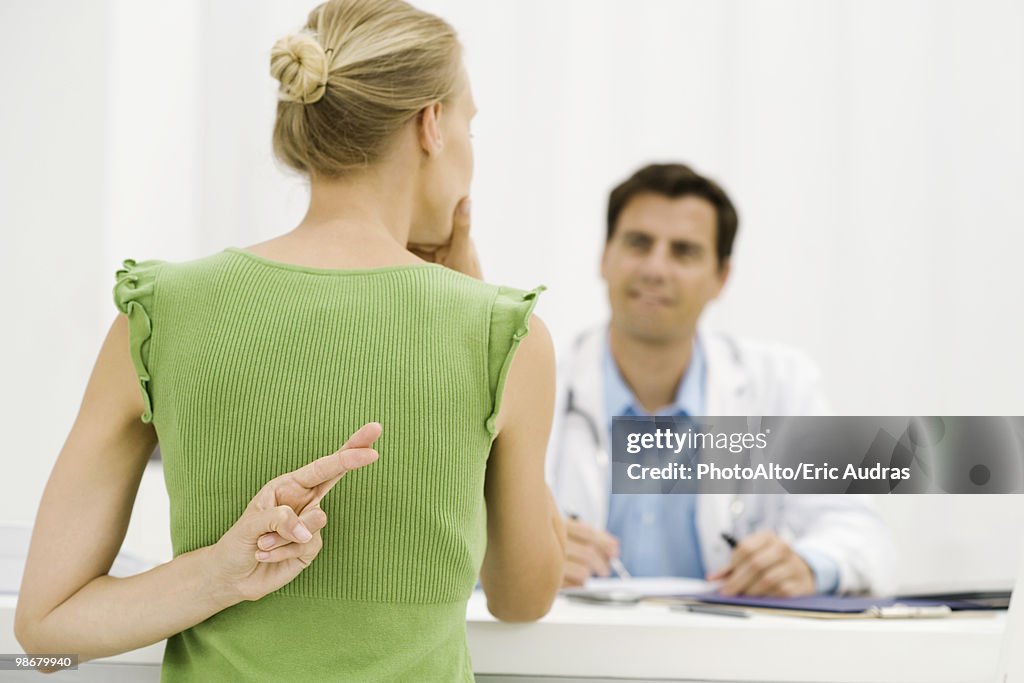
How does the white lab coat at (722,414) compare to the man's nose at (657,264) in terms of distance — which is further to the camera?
the man's nose at (657,264)

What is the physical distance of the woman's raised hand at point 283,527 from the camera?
475 mm

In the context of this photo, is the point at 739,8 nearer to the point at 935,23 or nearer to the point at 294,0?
the point at 935,23

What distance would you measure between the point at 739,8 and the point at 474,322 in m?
1.76

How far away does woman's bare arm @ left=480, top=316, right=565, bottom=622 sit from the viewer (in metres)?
0.60

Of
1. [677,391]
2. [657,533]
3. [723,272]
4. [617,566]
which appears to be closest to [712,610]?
→ [617,566]

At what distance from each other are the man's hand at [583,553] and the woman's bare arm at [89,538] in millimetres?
619

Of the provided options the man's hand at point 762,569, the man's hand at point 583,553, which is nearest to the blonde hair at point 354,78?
the man's hand at point 583,553

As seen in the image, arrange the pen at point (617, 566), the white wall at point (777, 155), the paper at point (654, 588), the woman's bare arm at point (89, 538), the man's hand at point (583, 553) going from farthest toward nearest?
the white wall at point (777, 155), the pen at point (617, 566), the man's hand at point (583, 553), the paper at point (654, 588), the woman's bare arm at point (89, 538)

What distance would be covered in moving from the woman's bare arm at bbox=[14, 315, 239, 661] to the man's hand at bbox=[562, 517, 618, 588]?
62 centimetres

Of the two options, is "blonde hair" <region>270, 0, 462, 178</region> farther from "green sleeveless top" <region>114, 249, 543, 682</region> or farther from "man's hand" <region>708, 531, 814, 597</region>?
"man's hand" <region>708, 531, 814, 597</region>

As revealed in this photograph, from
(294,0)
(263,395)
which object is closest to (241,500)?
(263,395)

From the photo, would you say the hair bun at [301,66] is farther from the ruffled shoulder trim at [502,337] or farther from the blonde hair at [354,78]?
the ruffled shoulder trim at [502,337]

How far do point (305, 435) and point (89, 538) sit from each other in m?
0.16

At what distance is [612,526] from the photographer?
1.89 meters
